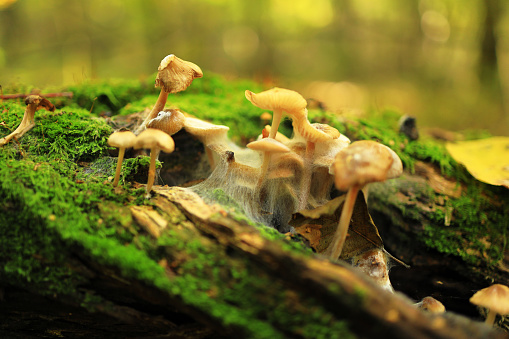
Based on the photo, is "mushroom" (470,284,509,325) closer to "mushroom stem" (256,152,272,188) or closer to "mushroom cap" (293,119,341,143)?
"mushroom cap" (293,119,341,143)

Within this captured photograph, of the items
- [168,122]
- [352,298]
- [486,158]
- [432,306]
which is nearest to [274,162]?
[168,122]

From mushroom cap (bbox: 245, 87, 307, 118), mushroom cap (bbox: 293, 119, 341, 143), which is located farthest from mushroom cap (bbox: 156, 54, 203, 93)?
mushroom cap (bbox: 293, 119, 341, 143)

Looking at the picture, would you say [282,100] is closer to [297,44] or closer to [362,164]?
[362,164]

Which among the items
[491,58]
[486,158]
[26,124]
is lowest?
[26,124]

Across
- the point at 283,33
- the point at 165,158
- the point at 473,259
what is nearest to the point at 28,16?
the point at 283,33

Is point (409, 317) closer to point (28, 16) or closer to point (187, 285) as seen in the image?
point (187, 285)
